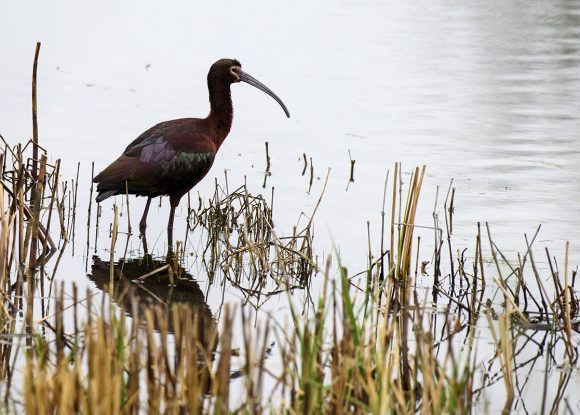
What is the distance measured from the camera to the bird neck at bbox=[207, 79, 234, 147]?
898 centimetres

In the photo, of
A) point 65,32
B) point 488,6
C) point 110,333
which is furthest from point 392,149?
point 488,6

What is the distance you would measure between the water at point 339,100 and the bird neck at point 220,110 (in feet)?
2.82

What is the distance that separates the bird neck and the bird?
0.01m

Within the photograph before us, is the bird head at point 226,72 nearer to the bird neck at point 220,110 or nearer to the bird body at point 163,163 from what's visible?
the bird neck at point 220,110

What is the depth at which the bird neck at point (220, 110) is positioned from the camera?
898 centimetres

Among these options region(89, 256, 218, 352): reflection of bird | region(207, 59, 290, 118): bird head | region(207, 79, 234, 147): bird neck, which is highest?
region(207, 59, 290, 118): bird head

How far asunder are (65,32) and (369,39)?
18.0 ft

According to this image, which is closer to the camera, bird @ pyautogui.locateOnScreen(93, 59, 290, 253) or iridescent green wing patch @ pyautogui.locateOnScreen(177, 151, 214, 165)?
bird @ pyautogui.locateOnScreen(93, 59, 290, 253)

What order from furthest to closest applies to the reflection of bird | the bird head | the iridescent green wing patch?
→ 1. the bird head
2. the iridescent green wing patch
3. the reflection of bird

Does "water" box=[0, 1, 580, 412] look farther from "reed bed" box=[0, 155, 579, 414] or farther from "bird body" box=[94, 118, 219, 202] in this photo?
"reed bed" box=[0, 155, 579, 414]

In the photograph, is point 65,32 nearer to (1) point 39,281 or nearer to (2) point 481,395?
(1) point 39,281

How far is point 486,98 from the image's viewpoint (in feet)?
49.9

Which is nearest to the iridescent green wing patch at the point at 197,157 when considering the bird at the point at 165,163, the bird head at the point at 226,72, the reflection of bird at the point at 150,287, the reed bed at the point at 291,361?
the bird at the point at 165,163

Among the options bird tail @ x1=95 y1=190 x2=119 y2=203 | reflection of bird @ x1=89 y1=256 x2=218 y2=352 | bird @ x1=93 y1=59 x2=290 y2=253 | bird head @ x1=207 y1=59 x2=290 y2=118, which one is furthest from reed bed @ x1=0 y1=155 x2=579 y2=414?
bird head @ x1=207 y1=59 x2=290 y2=118
